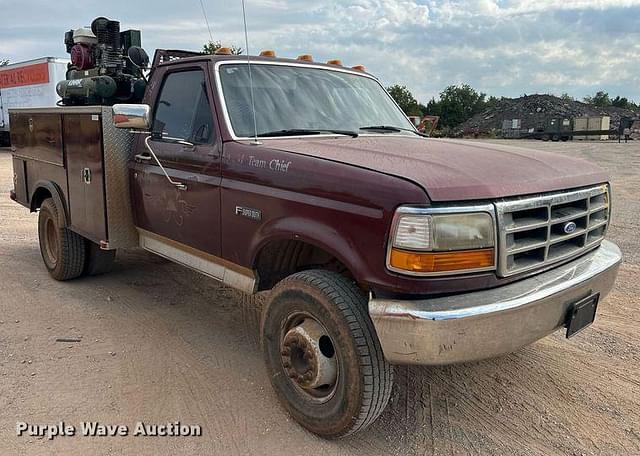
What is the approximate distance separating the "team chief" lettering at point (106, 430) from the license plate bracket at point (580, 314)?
2113mm

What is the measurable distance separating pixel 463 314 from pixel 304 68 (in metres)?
2.53

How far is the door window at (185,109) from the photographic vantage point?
3.83m

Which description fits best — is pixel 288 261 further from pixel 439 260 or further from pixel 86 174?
pixel 86 174

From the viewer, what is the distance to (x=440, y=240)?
2.55 metres

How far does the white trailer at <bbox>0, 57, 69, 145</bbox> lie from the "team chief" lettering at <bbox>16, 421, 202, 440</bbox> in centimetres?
1763

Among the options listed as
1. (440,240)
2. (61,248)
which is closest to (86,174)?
(61,248)

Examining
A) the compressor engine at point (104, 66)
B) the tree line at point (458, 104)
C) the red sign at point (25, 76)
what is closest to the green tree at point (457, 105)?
the tree line at point (458, 104)

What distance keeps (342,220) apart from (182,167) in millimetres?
1615

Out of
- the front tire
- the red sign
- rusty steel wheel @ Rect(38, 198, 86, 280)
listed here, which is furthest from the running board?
the red sign

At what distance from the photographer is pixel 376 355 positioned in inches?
109

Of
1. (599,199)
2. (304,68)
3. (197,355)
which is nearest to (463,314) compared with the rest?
(599,199)

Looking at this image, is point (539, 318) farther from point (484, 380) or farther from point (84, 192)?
point (84, 192)

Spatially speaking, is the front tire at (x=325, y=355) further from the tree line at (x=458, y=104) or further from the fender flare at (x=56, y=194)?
the tree line at (x=458, y=104)

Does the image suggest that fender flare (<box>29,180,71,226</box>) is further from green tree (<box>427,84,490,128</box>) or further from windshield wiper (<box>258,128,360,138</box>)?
green tree (<box>427,84,490,128</box>)
